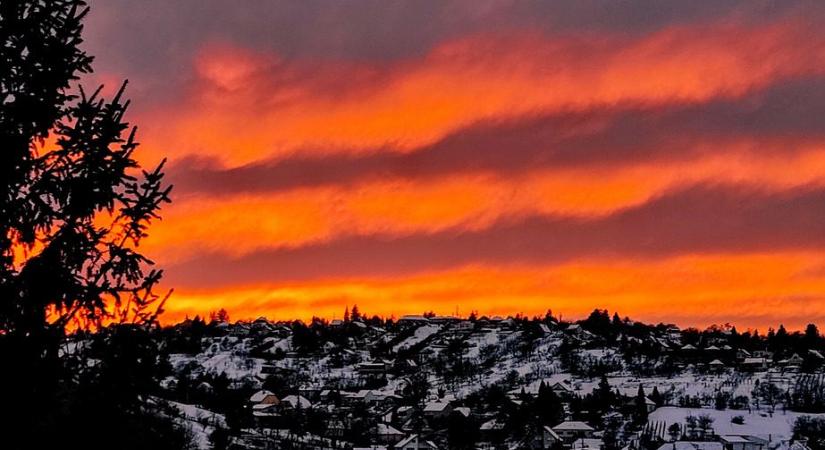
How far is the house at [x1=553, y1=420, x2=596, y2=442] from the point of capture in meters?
102

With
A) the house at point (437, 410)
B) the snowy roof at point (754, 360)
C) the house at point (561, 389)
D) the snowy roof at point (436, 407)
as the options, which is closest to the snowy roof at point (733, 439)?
the house at point (437, 410)

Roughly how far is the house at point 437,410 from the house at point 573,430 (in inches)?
854

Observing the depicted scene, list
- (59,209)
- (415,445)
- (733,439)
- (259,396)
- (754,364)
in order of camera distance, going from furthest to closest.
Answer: (754,364) → (259,396) → (415,445) → (733,439) → (59,209)

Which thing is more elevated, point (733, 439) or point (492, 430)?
point (492, 430)

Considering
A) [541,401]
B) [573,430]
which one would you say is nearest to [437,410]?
[541,401]

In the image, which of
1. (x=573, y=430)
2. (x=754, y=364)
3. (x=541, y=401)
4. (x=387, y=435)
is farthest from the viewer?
(x=754, y=364)

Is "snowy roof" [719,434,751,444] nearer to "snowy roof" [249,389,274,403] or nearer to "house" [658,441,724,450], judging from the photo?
"house" [658,441,724,450]

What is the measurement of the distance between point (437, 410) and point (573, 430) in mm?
28605

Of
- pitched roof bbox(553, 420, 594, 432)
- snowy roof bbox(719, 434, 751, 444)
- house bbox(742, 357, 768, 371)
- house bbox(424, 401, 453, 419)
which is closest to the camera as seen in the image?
snowy roof bbox(719, 434, 751, 444)

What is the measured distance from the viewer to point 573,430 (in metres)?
103

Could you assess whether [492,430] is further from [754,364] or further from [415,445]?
[754,364]

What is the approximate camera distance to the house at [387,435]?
104225 mm

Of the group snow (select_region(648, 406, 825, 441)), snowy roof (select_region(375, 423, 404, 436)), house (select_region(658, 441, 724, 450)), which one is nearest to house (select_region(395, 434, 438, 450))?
snowy roof (select_region(375, 423, 404, 436))

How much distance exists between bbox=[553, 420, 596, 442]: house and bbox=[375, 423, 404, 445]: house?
62.7 feet
